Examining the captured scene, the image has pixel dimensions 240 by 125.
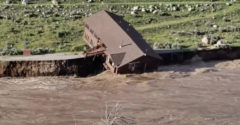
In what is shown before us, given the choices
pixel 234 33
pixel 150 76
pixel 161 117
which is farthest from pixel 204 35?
pixel 161 117

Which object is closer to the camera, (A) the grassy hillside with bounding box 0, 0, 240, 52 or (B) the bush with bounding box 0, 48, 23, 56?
(B) the bush with bounding box 0, 48, 23, 56

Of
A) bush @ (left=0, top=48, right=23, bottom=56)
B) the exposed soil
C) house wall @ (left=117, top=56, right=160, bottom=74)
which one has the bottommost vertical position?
the exposed soil

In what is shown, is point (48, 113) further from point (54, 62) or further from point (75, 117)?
point (54, 62)

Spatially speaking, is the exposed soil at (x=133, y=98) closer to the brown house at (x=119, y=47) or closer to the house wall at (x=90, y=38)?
the brown house at (x=119, y=47)

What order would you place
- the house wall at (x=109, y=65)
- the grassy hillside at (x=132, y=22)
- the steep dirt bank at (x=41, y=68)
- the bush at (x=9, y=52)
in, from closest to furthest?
1. the steep dirt bank at (x=41, y=68)
2. the house wall at (x=109, y=65)
3. the bush at (x=9, y=52)
4. the grassy hillside at (x=132, y=22)

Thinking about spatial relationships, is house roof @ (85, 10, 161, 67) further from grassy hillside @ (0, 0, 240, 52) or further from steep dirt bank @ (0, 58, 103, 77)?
grassy hillside @ (0, 0, 240, 52)

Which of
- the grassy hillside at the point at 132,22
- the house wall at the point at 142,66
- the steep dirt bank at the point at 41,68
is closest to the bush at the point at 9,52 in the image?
the grassy hillside at the point at 132,22

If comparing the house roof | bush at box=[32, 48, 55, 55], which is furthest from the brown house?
bush at box=[32, 48, 55, 55]

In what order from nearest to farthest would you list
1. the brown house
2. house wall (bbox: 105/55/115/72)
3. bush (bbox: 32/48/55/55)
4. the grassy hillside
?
1. the brown house
2. house wall (bbox: 105/55/115/72)
3. bush (bbox: 32/48/55/55)
4. the grassy hillside
